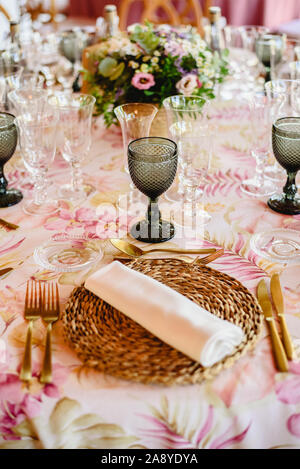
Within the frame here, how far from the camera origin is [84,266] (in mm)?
969

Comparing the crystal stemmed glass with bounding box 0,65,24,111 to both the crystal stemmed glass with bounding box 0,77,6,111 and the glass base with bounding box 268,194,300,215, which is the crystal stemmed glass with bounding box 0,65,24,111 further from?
the glass base with bounding box 268,194,300,215

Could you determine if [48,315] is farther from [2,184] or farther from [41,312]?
[2,184]

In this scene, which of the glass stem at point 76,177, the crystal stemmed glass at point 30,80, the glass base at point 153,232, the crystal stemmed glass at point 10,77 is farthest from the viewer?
the crystal stemmed glass at point 30,80

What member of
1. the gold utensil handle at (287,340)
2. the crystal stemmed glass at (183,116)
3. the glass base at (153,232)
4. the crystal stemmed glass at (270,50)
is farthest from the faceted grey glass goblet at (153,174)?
the crystal stemmed glass at (270,50)

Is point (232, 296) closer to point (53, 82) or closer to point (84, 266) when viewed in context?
point (84, 266)

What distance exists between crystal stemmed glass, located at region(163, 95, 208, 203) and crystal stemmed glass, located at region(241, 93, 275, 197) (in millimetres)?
134

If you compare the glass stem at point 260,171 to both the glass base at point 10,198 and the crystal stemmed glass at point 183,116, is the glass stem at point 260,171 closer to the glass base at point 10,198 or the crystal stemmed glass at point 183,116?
the crystal stemmed glass at point 183,116

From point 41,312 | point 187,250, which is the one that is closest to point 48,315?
point 41,312

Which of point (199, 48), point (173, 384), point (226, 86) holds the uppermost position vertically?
point (199, 48)

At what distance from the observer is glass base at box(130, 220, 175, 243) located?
1.05 meters

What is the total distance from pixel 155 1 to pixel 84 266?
224cm

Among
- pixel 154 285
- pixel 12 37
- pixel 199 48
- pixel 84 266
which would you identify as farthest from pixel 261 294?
pixel 12 37

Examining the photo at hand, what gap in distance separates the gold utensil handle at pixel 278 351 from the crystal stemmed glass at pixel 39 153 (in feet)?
1.99

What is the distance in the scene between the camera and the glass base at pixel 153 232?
3.44 feet
